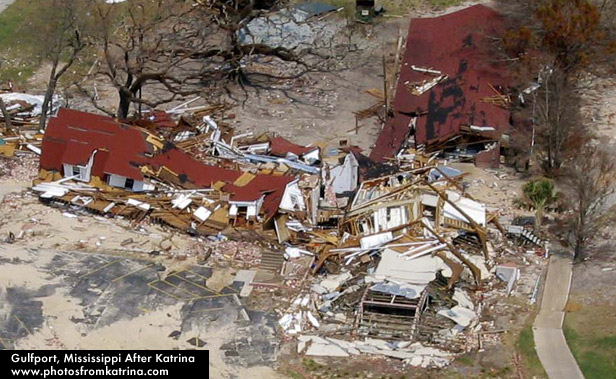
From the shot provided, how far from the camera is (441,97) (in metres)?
40.3

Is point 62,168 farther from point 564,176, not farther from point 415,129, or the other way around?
point 564,176

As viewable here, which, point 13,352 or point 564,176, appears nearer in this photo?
point 13,352

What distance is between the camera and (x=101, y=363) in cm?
2684

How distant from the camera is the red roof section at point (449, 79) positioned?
3869 centimetres

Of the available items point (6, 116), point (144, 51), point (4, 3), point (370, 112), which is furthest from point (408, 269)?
point (4, 3)

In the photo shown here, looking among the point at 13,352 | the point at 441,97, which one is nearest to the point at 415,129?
the point at 441,97

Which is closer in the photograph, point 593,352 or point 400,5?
point 593,352

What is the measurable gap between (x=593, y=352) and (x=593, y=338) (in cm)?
63

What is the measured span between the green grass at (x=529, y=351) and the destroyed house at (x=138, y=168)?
334 inches

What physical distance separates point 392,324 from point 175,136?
14.1 m

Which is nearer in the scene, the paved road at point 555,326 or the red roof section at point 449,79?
the paved road at point 555,326

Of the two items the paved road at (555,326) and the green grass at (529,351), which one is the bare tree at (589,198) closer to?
the paved road at (555,326)

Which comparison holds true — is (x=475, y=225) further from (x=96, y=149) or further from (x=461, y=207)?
(x=96, y=149)

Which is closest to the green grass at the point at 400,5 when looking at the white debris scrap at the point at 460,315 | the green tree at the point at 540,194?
the green tree at the point at 540,194
